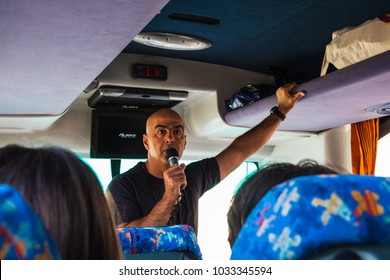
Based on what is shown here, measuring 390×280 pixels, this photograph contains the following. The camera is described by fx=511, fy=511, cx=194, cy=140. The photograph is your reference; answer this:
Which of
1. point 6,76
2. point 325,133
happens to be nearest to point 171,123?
point 6,76

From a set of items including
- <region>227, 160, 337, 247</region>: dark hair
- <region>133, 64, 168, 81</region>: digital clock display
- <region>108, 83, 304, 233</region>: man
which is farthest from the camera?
<region>133, 64, 168, 81</region>: digital clock display

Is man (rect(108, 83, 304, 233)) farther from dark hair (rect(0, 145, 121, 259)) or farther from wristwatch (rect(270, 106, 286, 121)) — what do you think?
dark hair (rect(0, 145, 121, 259))

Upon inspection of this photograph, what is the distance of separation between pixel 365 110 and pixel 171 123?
1.64 m

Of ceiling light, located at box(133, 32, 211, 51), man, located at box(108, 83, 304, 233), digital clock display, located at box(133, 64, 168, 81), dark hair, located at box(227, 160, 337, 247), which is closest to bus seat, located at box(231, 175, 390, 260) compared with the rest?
dark hair, located at box(227, 160, 337, 247)

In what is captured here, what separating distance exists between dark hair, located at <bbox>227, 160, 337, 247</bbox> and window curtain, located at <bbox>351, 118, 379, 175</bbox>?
370 centimetres

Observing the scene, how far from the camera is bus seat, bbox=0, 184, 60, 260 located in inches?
29.0

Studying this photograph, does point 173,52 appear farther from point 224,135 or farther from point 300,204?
point 300,204

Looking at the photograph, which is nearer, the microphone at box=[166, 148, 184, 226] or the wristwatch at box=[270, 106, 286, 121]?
the microphone at box=[166, 148, 184, 226]

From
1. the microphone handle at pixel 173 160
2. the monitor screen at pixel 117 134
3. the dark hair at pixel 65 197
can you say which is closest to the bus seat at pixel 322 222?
the dark hair at pixel 65 197

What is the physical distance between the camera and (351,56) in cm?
350

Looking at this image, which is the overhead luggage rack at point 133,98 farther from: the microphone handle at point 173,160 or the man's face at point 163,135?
the microphone handle at point 173,160

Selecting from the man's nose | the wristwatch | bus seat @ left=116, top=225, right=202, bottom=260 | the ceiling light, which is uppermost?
the ceiling light

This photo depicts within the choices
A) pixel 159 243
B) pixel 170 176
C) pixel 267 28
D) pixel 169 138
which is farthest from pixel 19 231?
pixel 267 28

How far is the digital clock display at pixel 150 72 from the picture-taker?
4641 millimetres
